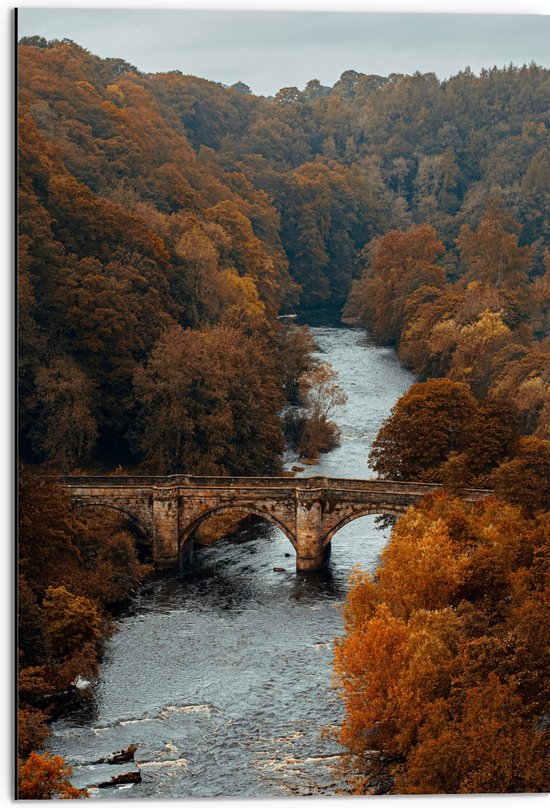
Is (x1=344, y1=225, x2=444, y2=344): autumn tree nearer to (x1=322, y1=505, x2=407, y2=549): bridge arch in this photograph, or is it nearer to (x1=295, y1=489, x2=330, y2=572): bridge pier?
(x1=322, y1=505, x2=407, y2=549): bridge arch

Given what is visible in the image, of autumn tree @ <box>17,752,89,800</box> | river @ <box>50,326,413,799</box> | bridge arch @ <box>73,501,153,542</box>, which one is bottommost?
river @ <box>50,326,413,799</box>

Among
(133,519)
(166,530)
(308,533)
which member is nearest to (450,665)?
(308,533)

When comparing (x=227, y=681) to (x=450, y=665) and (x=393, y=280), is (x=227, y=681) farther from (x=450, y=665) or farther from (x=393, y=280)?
(x=393, y=280)

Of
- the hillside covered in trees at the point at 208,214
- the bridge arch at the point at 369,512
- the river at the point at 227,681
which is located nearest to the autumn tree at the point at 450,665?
the river at the point at 227,681

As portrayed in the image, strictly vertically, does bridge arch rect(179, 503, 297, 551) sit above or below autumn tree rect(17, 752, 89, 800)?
above

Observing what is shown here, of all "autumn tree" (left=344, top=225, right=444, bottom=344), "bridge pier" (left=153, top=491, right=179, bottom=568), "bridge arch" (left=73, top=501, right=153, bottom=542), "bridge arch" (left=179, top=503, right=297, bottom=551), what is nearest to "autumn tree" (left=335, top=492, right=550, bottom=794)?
"bridge arch" (left=179, top=503, right=297, bottom=551)

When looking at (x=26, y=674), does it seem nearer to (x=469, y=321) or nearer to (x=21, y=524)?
(x=21, y=524)

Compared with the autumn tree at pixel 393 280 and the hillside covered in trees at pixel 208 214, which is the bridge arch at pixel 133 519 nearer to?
the hillside covered in trees at pixel 208 214
